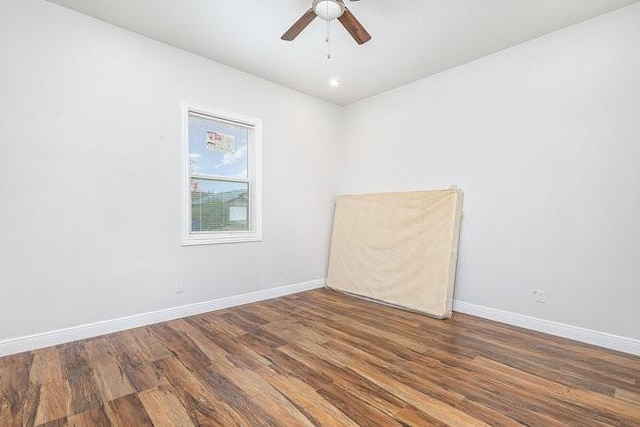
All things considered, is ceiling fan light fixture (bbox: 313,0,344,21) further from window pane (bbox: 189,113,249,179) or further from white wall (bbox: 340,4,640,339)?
white wall (bbox: 340,4,640,339)

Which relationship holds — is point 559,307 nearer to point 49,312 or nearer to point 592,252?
point 592,252

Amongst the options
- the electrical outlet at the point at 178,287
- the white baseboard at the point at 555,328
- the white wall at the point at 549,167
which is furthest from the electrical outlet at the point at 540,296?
the electrical outlet at the point at 178,287

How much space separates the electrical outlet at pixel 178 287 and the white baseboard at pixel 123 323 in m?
0.16

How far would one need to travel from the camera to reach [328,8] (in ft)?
6.82

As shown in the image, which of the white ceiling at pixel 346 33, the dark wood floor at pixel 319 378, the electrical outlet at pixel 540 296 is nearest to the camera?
the dark wood floor at pixel 319 378

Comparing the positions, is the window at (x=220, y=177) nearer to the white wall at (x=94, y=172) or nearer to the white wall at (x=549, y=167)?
the white wall at (x=94, y=172)

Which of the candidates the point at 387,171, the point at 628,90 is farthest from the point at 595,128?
the point at 387,171

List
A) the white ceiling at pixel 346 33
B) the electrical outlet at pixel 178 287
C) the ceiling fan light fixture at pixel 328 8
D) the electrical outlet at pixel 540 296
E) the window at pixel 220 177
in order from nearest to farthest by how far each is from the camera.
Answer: the ceiling fan light fixture at pixel 328 8
the white ceiling at pixel 346 33
the electrical outlet at pixel 540 296
the electrical outlet at pixel 178 287
the window at pixel 220 177

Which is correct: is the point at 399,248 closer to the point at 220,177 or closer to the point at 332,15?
the point at 220,177

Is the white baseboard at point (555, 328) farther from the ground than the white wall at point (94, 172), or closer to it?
closer to it

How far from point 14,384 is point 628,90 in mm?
4914

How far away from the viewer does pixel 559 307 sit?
2711 mm

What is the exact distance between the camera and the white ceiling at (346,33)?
2.43 metres

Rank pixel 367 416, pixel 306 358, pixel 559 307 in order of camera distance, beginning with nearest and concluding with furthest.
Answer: pixel 367 416 → pixel 306 358 → pixel 559 307
